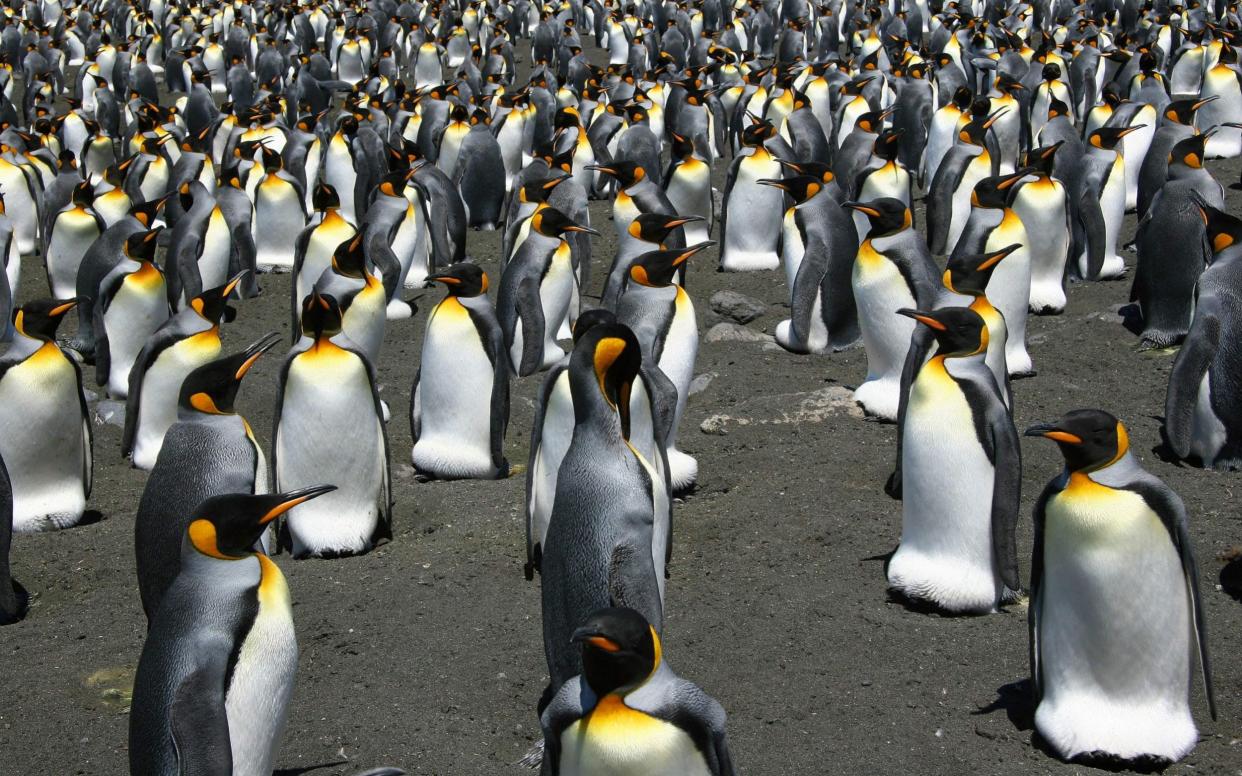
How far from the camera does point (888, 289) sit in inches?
283

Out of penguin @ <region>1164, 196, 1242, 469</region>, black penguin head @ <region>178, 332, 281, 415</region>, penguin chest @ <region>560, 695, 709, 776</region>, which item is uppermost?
black penguin head @ <region>178, 332, 281, 415</region>

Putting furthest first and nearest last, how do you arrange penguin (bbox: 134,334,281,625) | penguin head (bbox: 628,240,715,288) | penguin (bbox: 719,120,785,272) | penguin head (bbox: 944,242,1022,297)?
penguin (bbox: 719,120,785,272) < penguin head (bbox: 628,240,715,288) < penguin head (bbox: 944,242,1022,297) < penguin (bbox: 134,334,281,625)

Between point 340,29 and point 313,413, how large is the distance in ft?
72.3

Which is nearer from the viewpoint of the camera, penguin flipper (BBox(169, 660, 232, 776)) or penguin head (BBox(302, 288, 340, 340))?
penguin flipper (BBox(169, 660, 232, 776))

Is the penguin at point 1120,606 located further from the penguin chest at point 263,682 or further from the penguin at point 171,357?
the penguin at point 171,357

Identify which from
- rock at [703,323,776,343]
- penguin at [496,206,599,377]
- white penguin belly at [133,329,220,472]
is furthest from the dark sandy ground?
rock at [703,323,776,343]

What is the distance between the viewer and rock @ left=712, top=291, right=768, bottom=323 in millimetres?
9391

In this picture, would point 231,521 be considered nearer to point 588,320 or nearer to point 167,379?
point 588,320

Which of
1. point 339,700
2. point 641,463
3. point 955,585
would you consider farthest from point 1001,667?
point 339,700

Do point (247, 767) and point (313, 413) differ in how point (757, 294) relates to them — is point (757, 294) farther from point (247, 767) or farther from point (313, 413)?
point (247, 767)

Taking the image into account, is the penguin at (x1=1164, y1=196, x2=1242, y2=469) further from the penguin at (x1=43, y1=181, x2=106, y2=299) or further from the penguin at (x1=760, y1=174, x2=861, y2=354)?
the penguin at (x1=43, y1=181, x2=106, y2=299)

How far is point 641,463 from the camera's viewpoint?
4035 mm

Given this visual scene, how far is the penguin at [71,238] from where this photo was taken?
10.9 meters

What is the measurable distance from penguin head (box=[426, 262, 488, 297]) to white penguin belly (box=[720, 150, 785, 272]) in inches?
167
